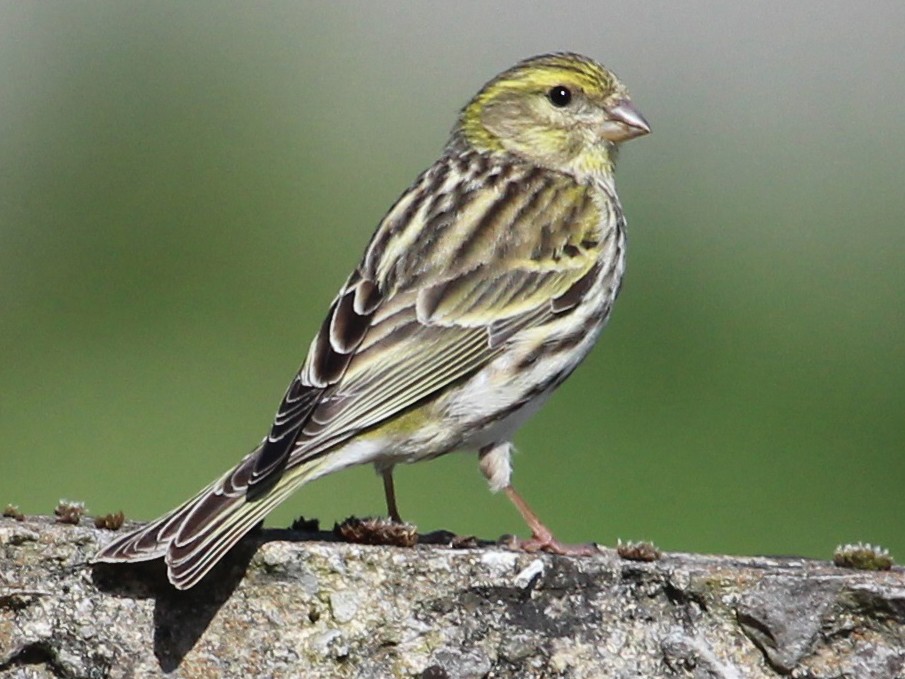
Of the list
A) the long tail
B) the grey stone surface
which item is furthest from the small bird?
the grey stone surface

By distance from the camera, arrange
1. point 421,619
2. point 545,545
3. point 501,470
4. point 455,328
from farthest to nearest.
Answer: point 501,470
point 455,328
point 545,545
point 421,619

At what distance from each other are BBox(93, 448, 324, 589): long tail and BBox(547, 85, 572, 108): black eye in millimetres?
2401

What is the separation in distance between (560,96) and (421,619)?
302 centimetres

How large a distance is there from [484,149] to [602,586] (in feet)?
9.44

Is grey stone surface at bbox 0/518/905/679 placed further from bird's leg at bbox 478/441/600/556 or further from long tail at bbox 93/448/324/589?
bird's leg at bbox 478/441/600/556

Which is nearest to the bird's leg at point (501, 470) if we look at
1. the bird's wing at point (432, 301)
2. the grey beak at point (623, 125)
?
the bird's wing at point (432, 301)

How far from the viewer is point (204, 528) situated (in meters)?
6.48

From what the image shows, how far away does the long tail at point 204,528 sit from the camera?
6281 mm

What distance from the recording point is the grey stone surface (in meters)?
6.35

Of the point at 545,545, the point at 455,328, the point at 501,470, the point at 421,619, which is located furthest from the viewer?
the point at 501,470

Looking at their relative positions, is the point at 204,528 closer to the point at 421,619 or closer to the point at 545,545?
the point at 421,619

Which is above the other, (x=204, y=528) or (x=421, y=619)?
(x=204, y=528)

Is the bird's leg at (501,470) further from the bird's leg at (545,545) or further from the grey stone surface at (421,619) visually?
the grey stone surface at (421,619)

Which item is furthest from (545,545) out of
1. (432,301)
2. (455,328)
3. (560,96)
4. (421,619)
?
(560,96)
